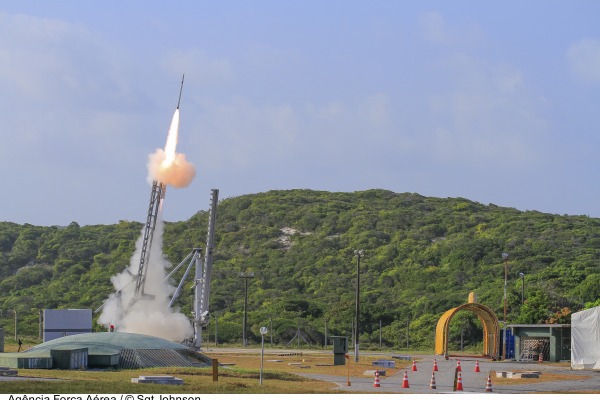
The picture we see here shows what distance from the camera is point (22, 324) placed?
351 feet

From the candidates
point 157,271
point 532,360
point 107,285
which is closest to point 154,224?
point 157,271

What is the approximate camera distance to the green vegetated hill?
328 ft

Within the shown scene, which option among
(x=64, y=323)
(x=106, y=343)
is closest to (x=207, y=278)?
(x=64, y=323)

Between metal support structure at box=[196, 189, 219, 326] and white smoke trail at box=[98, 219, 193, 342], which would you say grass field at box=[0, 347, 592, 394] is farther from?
white smoke trail at box=[98, 219, 193, 342]

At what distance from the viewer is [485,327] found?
6962 centimetres

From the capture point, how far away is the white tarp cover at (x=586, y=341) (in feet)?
192

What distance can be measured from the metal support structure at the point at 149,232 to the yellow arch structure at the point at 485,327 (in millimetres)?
21027

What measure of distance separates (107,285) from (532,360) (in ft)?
233

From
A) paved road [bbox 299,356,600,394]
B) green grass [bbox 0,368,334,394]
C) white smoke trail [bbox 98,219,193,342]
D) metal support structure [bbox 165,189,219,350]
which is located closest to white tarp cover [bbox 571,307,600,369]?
paved road [bbox 299,356,600,394]

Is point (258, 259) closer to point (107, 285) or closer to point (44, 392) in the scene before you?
point (107, 285)

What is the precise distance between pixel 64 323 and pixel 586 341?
35.9 meters

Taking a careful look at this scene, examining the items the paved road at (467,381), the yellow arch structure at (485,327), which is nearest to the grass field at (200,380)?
the paved road at (467,381)

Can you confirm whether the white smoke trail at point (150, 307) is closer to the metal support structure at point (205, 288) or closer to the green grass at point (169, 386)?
the metal support structure at point (205, 288)
